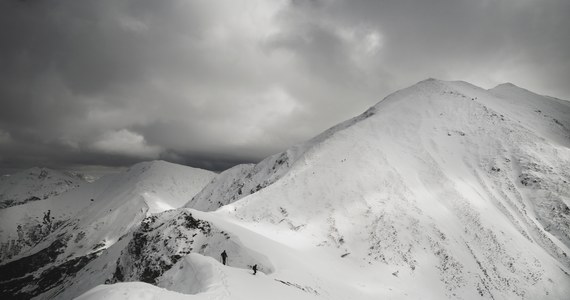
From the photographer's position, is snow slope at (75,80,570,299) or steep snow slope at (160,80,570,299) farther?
steep snow slope at (160,80,570,299)

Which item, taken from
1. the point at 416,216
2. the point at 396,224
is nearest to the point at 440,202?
the point at 416,216

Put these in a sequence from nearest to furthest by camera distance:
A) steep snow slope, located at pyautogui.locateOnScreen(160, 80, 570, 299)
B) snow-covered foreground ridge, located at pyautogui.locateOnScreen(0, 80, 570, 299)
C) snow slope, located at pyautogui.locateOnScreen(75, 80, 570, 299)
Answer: snow-covered foreground ridge, located at pyautogui.locateOnScreen(0, 80, 570, 299)
snow slope, located at pyautogui.locateOnScreen(75, 80, 570, 299)
steep snow slope, located at pyautogui.locateOnScreen(160, 80, 570, 299)

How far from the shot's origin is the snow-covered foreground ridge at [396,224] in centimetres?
2857

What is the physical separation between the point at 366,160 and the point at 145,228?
38477 millimetres

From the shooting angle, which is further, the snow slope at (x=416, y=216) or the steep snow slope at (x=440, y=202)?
the steep snow slope at (x=440, y=202)

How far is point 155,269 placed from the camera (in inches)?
1398

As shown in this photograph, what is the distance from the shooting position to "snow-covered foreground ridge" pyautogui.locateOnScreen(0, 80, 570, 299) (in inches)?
1125

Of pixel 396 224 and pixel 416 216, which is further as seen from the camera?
pixel 416 216

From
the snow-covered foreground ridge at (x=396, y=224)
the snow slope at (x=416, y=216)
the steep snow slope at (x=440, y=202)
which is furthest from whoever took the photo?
the steep snow slope at (x=440, y=202)

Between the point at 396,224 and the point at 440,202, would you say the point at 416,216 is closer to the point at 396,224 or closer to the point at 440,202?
the point at 396,224

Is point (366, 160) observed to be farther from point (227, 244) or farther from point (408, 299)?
point (227, 244)

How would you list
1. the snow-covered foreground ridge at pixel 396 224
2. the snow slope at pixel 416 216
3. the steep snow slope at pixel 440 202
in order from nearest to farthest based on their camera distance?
the snow-covered foreground ridge at pixel 396 224, the snow slope at pixel 416 216, the steep snow slope at pixel 440 202

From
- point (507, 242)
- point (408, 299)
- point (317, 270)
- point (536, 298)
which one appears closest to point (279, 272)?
point (317, 270)

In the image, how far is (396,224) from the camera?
4306 centimetres
